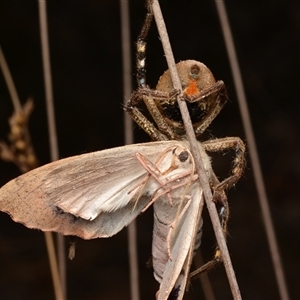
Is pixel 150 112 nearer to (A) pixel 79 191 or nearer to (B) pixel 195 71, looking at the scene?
(B) pixel 195 71

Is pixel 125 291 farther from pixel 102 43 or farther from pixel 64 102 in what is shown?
pixel 102 43

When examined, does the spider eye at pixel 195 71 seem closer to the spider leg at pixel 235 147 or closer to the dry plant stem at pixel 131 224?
the spider leg at pixel 235 147

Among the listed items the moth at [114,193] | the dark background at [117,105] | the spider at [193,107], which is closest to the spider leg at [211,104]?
the spider at [193,107]

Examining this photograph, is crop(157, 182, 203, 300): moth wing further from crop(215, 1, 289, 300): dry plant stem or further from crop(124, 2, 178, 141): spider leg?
crop(215, 1, 289, 300): dry plant stem

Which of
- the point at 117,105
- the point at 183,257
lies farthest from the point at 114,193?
the point at 117,105

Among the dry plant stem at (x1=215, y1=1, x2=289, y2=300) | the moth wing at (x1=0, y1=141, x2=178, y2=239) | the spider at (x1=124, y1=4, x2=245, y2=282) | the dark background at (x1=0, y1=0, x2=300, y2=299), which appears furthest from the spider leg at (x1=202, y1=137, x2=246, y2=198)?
the dark background at (x1=0, y1=0, x2=300, y2=299)

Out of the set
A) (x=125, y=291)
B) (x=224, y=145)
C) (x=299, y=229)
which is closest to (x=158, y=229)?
(x=224, y=145)
